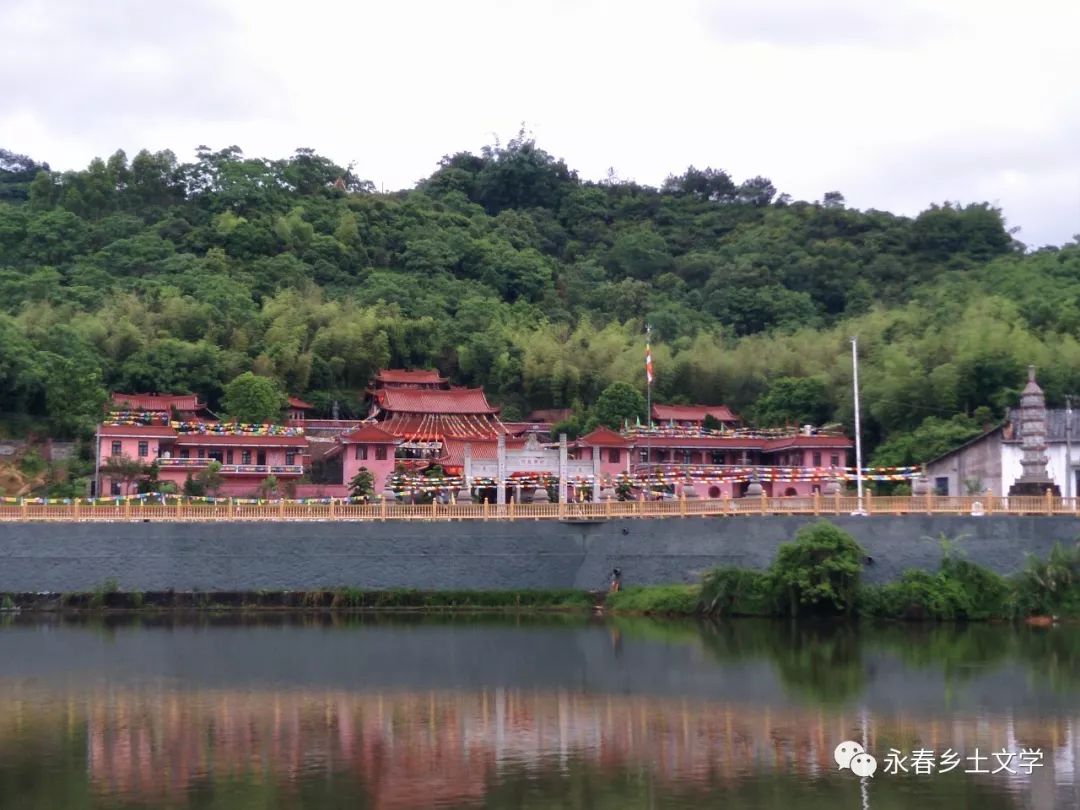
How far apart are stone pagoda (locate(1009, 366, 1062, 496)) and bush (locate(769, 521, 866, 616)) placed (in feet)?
18.2

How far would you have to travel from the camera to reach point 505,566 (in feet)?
108

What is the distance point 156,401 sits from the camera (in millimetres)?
48500

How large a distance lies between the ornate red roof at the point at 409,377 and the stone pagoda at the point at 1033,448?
24986 millimetres

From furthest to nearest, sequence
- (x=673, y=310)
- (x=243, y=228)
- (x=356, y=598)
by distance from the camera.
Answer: (x=243, y=228) → (x=673, y=310) → (x=356, y=598)

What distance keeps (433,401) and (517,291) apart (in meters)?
24.7

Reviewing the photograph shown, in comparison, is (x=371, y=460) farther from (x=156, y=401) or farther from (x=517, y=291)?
(x=517, y=291)

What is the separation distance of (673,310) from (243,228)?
21737 mm

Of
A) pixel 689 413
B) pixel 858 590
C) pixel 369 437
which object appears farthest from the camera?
pixel 689 413

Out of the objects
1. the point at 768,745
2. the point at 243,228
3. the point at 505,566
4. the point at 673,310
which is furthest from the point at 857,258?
the point at 768,745

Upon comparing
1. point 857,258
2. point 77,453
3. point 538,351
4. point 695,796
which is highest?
point 857,258

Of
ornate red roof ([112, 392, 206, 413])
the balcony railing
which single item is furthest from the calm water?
ornate red roof ([112, 392, 206, 413])

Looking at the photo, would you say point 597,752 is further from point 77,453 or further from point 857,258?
point 857,258

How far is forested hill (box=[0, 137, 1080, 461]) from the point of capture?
155 feet

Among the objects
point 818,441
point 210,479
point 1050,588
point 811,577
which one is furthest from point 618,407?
point 1050,588
